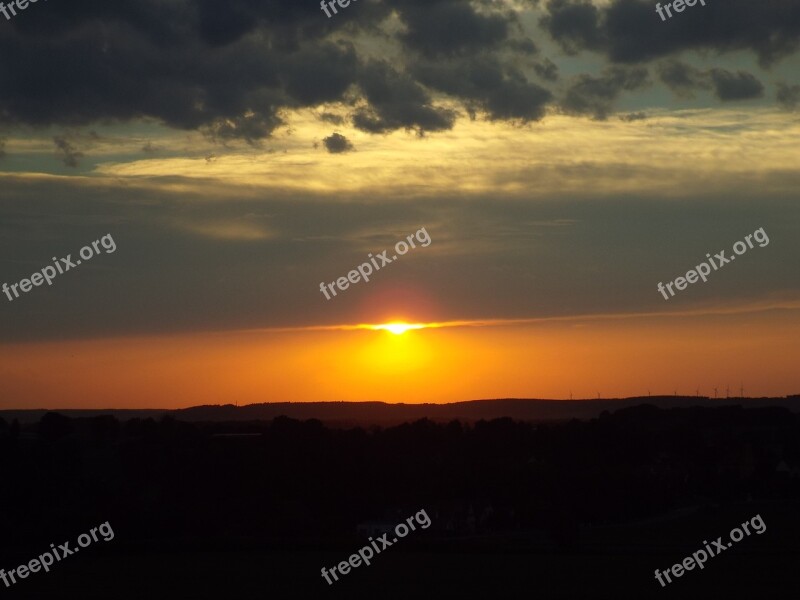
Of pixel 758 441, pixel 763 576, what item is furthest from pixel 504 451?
pixel 763 576

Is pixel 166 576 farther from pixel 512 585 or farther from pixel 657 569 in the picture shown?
pixel 657 569

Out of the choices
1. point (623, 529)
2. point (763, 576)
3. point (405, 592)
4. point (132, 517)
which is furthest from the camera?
point (623, 529)

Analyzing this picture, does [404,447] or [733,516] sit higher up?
[404,447]

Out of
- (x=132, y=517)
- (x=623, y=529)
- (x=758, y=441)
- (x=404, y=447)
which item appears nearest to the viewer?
(x=132, y=517)

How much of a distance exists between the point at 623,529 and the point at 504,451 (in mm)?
31474

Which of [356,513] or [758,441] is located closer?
[356,513]

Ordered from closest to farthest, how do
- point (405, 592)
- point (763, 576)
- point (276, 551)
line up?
point (405, 592)
point (763, 576)
point (276, 551)

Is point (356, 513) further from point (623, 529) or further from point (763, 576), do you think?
point (763, 576)

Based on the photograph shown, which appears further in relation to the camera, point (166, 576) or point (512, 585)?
point (166, 576)

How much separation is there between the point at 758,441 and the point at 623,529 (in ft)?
217

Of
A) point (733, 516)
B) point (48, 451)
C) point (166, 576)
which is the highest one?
point (48, 451)

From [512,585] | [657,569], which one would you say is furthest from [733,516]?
[512,585]

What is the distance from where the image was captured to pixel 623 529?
105125 millimetres

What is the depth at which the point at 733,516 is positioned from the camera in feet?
365
